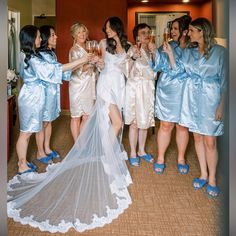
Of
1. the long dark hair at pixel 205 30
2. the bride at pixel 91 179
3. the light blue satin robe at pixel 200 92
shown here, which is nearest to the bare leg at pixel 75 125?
the bride at pixel 91 179

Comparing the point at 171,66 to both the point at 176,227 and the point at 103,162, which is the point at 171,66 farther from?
the point at 176,227

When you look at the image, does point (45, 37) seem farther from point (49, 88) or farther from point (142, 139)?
point (142, 139)

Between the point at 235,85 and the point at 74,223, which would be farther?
the point at 74,223

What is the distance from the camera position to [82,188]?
2.12 m

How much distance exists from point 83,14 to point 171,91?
279cm

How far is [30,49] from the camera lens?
234 cm

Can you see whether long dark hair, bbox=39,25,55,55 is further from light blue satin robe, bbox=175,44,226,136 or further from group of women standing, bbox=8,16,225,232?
light blue satin robe, bbox=175,44,226,136

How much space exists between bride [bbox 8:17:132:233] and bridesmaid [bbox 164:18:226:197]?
473 mm

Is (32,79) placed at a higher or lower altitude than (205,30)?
lower

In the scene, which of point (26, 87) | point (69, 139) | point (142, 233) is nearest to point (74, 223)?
point (142, 233)

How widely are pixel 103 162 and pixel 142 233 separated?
2.24 ft

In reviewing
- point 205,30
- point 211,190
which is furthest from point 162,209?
point 205,30

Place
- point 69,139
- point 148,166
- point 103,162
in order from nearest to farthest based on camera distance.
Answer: point 103,162 < point 148,166 < point 69,139

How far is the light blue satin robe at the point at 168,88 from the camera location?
239 centimetres
